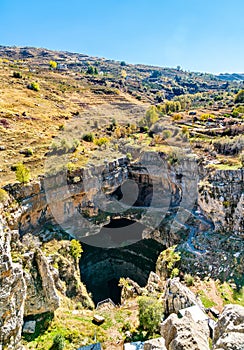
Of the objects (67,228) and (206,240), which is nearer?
(206,240)

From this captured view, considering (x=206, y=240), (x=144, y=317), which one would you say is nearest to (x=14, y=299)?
(x=144, y=317)

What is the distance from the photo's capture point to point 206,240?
28.4 metres

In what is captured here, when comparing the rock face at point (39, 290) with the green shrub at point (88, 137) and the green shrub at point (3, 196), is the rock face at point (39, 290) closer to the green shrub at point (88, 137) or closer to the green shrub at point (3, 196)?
the green shrub at point (3, 196)

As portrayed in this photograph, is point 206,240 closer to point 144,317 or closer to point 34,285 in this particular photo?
point 144,317

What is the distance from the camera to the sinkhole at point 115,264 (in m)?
30.4

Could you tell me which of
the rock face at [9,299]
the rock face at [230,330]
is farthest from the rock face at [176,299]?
the rock face at [9,299]

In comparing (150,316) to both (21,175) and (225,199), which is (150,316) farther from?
(21,175)

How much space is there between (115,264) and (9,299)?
23.0 m

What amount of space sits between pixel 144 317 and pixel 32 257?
8476 mm

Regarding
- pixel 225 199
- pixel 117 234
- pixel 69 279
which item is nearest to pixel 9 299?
pixel 69 279

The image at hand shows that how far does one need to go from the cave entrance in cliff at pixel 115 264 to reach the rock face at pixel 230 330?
23.2 meters

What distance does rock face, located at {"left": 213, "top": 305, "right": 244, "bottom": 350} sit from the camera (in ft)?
19.5

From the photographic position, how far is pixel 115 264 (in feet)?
109

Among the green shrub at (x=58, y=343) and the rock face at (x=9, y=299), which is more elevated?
the rock face at (x=9, y=299)
